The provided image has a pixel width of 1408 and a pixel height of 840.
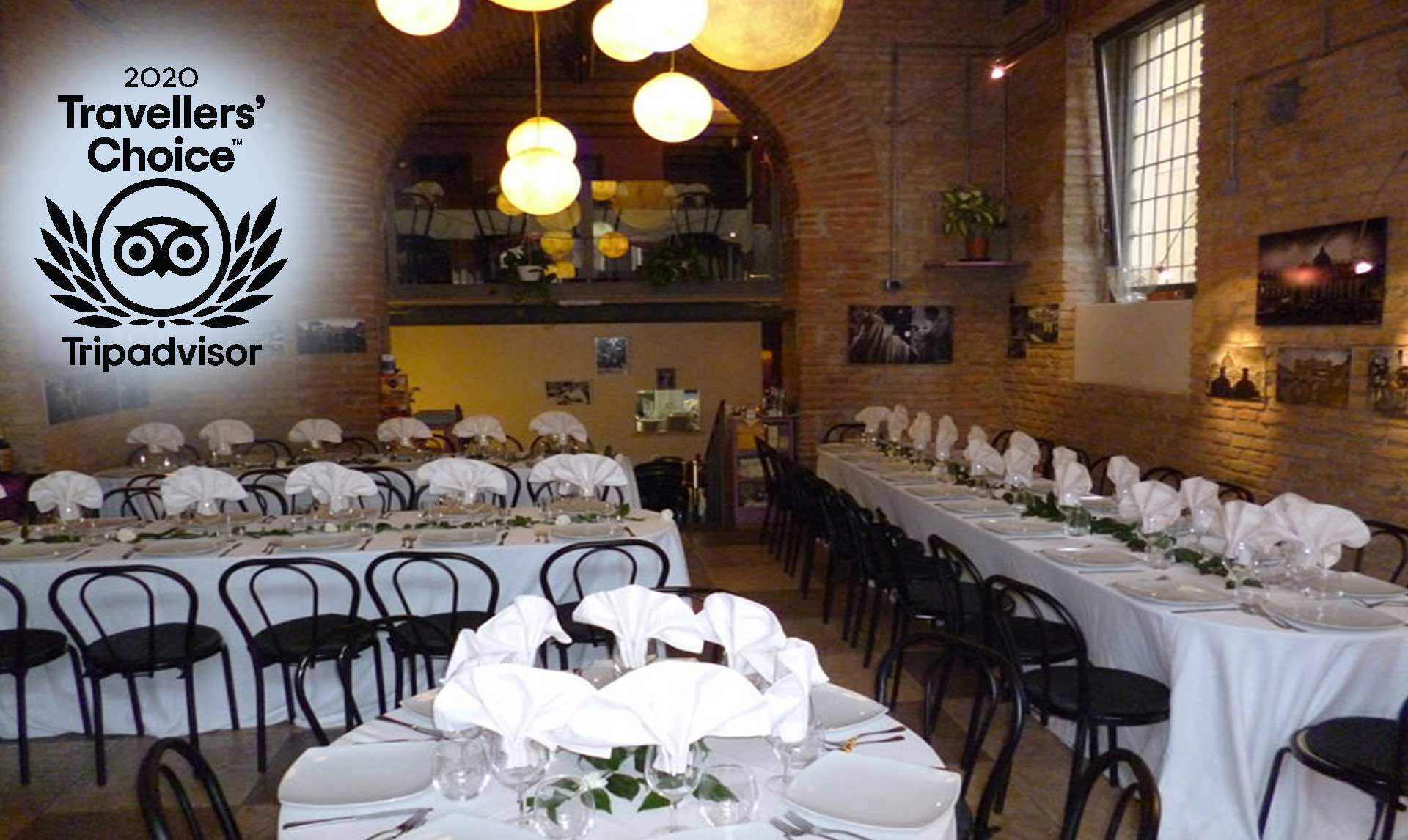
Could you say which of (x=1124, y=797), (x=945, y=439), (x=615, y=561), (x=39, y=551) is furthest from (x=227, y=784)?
(x=945, y=439)

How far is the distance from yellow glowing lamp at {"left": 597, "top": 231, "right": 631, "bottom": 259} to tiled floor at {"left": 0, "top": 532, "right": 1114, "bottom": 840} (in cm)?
748

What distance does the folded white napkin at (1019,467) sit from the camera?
6035 millimetres

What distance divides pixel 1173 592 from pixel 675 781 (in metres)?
2.46

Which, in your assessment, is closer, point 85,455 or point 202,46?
point 85,455

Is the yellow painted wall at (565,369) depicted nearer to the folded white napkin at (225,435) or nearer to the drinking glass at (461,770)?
the folded white napkin at (225,435)

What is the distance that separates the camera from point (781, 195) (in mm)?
10312

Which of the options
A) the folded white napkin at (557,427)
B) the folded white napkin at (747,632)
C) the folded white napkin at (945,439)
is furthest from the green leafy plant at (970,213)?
the folded white napkin at (747,632)

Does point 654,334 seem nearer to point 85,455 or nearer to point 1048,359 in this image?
point 1048,359

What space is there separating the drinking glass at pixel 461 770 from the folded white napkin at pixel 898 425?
20.0 feet

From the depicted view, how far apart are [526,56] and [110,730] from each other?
6.87 metres

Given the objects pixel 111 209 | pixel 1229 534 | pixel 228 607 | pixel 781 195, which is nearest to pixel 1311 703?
pixel 1229 534

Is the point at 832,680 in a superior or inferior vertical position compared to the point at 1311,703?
inferior

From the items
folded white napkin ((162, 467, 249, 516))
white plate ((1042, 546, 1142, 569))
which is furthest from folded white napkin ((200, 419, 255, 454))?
white plate ((1042, 546, 1142, 569))

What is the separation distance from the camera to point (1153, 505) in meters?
4.48
